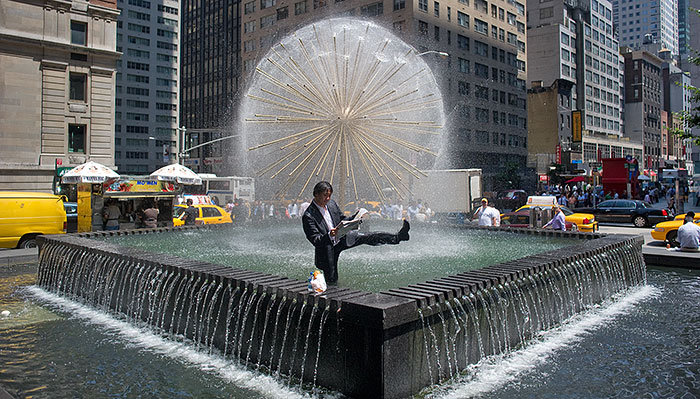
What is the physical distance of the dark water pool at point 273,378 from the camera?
6.20 metres

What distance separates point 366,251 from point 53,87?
36908mm

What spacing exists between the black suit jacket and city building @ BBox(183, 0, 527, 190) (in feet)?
172

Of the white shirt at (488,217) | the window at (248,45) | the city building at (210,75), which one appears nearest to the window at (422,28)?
the window at (248,45)

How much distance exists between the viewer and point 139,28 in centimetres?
10581

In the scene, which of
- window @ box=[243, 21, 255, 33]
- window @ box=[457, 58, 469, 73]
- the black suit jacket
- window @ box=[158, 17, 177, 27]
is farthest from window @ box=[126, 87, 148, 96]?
the black suit jacket

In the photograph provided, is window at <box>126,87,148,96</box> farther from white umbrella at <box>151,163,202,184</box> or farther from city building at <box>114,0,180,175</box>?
white umbrella at <box>151,163,202,184</box>

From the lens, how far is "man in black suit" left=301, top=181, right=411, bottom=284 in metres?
7.74

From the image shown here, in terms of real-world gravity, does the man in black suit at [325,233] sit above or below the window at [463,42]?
below

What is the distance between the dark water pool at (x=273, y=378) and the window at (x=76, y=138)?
35.2 m

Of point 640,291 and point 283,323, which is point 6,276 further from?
point 640,291

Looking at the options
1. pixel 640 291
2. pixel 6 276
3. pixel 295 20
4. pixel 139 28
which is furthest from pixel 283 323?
pixel 139 28

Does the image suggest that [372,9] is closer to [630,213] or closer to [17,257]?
[630,213]

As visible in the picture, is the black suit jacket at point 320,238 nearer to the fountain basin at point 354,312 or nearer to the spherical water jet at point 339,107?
the fountain basin at point 354,312

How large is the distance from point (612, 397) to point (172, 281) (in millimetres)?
6441
